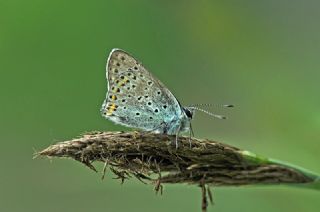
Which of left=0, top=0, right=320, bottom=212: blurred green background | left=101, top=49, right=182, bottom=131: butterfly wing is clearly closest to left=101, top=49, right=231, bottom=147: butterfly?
left=101, top=49, right=182, bottom=131: butterfly wing

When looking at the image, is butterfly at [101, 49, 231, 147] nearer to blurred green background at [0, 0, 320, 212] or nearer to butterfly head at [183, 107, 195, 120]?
butterfly head at [183, 107, 195, 120]

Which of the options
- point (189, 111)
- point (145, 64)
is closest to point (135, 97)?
point (189, 111)

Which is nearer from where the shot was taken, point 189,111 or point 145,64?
point 189,111

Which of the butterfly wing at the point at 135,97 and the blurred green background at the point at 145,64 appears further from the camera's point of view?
the blurred green background at the point at 145,64

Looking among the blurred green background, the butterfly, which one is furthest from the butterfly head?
the blurred green background

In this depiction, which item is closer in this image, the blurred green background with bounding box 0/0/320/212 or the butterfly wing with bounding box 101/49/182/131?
the butterfly wing with bounding box 101/49/182/131

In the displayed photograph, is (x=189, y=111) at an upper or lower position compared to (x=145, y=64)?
lower

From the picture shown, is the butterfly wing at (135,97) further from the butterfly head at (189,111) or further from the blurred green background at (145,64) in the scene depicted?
Result: the blurred green background at (145,64)

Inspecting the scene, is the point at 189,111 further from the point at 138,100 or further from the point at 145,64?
the point at 145,64

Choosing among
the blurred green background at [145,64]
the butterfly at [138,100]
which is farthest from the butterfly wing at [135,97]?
the blurred green background at [145,64]
